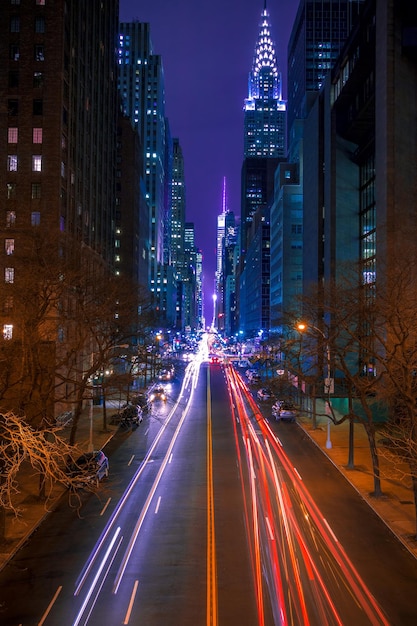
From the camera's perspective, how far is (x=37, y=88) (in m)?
48.6

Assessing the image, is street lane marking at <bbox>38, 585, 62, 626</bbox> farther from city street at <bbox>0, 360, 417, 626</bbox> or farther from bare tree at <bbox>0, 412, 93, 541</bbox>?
bare tree at <bbox>0, 412, 93, 541</bbox>

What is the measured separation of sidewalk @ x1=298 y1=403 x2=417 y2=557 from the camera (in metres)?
18.5

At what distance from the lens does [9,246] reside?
4662 cm

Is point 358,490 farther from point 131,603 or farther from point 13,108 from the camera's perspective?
point 13,108

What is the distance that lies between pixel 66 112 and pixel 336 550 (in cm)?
4888

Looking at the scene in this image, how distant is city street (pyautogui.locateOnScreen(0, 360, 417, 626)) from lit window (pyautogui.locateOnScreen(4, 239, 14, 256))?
1059 inches

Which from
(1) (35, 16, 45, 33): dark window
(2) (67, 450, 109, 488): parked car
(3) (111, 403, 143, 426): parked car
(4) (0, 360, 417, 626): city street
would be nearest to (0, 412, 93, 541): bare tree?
(2) (67, 450, 109, 488): parked car

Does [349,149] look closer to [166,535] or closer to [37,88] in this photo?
[37,88]

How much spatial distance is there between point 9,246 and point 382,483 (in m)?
38.2

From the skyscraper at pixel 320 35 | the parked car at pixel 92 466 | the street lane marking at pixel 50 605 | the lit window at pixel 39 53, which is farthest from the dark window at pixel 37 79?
the skyscraper at pixel 320 35

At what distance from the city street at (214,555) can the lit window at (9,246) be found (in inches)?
1059

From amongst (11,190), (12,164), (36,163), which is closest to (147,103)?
(36,163)

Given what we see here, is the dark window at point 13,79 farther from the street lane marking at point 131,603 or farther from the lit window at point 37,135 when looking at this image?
the street lane marking at point 131,603

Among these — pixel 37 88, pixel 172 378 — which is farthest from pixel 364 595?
pixel 172 378
